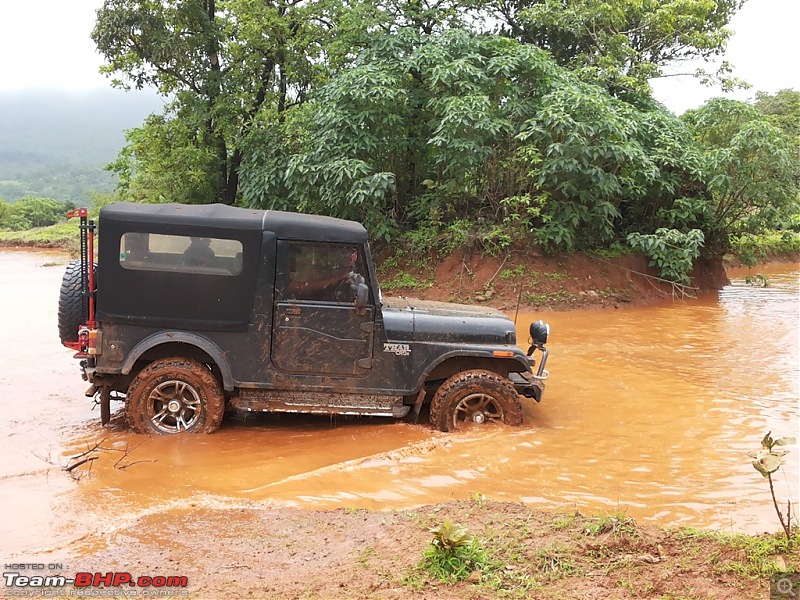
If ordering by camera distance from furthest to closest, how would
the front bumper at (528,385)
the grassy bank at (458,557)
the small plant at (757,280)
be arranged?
the small plant at (757,280) → the front bumper at (528,385) → the grassy bank at (458,557)

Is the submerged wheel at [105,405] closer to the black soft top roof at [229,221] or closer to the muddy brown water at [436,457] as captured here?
the muddy brown water at [436,457]

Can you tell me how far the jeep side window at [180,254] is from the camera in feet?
20.8

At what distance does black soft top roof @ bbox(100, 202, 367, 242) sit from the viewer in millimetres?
6328

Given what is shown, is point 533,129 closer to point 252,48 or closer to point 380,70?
point 380,70

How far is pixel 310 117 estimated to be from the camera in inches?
634

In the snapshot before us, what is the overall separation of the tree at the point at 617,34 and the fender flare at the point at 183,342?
12.6 metres

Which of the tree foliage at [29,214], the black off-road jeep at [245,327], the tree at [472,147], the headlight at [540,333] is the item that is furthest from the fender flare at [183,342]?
the tree foliage at [29,214]

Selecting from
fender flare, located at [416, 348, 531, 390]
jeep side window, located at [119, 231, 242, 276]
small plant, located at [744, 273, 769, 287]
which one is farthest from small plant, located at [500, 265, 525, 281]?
jeep side window, located at [119, 231, 242, 276]

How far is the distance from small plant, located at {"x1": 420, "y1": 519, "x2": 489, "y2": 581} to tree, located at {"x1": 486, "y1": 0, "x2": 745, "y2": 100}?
47.7 feet

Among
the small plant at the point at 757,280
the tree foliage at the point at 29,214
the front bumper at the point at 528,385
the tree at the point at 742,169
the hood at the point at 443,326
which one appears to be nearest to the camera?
the hood at the point at 443,326

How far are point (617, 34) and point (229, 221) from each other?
13.9 m

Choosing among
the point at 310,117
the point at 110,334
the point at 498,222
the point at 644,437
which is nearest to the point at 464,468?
the point at 644,437

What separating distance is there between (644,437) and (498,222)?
31.5 feet

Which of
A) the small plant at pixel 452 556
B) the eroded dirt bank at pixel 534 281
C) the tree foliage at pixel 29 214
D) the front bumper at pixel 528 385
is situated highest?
the tree foliage at pixel 29 214
